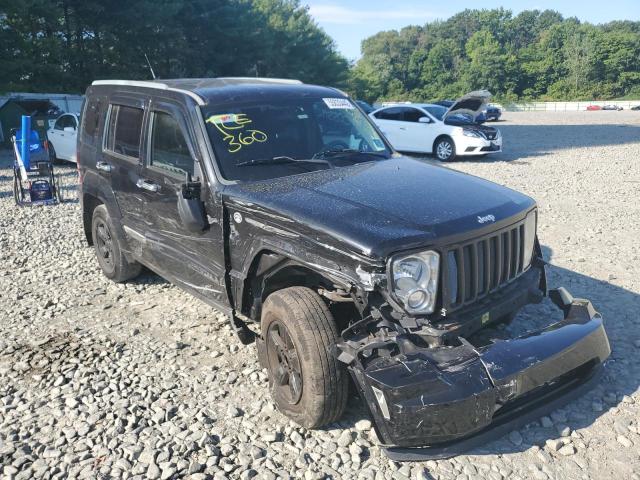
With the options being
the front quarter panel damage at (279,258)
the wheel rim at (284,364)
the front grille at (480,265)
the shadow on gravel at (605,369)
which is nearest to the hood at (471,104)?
the shadow on gravel at (605,369)

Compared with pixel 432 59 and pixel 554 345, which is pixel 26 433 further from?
pixel 432 59

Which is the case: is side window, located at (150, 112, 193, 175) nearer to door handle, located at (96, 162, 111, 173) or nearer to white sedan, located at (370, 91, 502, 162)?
door handle, located at (96, 162, 111, 173)

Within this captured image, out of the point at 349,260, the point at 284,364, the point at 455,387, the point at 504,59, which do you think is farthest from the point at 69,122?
the point at 504,59

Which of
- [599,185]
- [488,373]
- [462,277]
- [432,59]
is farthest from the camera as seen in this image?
[432,59]

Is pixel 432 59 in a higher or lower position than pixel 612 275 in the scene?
higher

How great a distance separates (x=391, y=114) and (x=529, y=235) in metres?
13.8

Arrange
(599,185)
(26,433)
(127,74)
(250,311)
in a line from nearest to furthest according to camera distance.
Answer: (26,433)
(250,311)
(599,185)
(127,74)

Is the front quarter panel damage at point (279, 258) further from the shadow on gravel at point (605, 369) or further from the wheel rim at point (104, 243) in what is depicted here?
the wheel rim at point (104, 243)

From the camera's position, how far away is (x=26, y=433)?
3469 millimetres

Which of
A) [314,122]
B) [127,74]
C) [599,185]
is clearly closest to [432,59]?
[127,74]

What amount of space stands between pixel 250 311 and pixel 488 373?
5.66 ft

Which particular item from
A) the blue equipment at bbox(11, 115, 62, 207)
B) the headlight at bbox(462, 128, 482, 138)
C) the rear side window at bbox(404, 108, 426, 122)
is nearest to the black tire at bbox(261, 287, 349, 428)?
the blue equipment at bbox(11, 115, 62, 207)

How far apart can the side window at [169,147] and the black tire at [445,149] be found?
11986 mm

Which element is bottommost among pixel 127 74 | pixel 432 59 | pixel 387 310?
pixel 387 310
